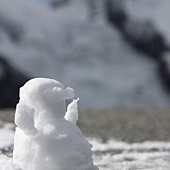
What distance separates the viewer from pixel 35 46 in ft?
33.6

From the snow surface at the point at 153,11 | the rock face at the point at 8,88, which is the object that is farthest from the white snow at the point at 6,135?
the snow surface at the point at 153,11

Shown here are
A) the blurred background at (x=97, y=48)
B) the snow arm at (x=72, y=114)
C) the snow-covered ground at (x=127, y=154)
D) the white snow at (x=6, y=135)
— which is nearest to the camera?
the snow arm at (x=72, y=114)

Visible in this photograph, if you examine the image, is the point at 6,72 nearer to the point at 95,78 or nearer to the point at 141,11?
the point at 95,78

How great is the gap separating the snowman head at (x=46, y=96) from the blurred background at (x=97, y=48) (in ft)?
23.4

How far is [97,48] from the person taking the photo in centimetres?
1057

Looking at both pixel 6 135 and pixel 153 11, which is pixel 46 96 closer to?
pixel 6 135

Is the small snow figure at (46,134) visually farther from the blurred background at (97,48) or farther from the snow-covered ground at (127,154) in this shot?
the blurred background at (97,48)

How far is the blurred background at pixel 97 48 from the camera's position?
998cm

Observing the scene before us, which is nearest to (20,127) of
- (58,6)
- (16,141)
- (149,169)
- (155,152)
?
(16,141)

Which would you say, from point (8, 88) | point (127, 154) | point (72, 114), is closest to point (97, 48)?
point (8, 88)

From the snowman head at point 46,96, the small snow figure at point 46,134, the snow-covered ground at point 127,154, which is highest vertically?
the snow-covered ground at point 127,154

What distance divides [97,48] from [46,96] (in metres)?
8.41

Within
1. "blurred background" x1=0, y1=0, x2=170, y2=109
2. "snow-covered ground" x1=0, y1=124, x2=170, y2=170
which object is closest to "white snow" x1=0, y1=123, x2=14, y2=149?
"snow-covered ground" x1=0, y1=124, x2=170, y2=170

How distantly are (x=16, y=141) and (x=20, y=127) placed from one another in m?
0.14
